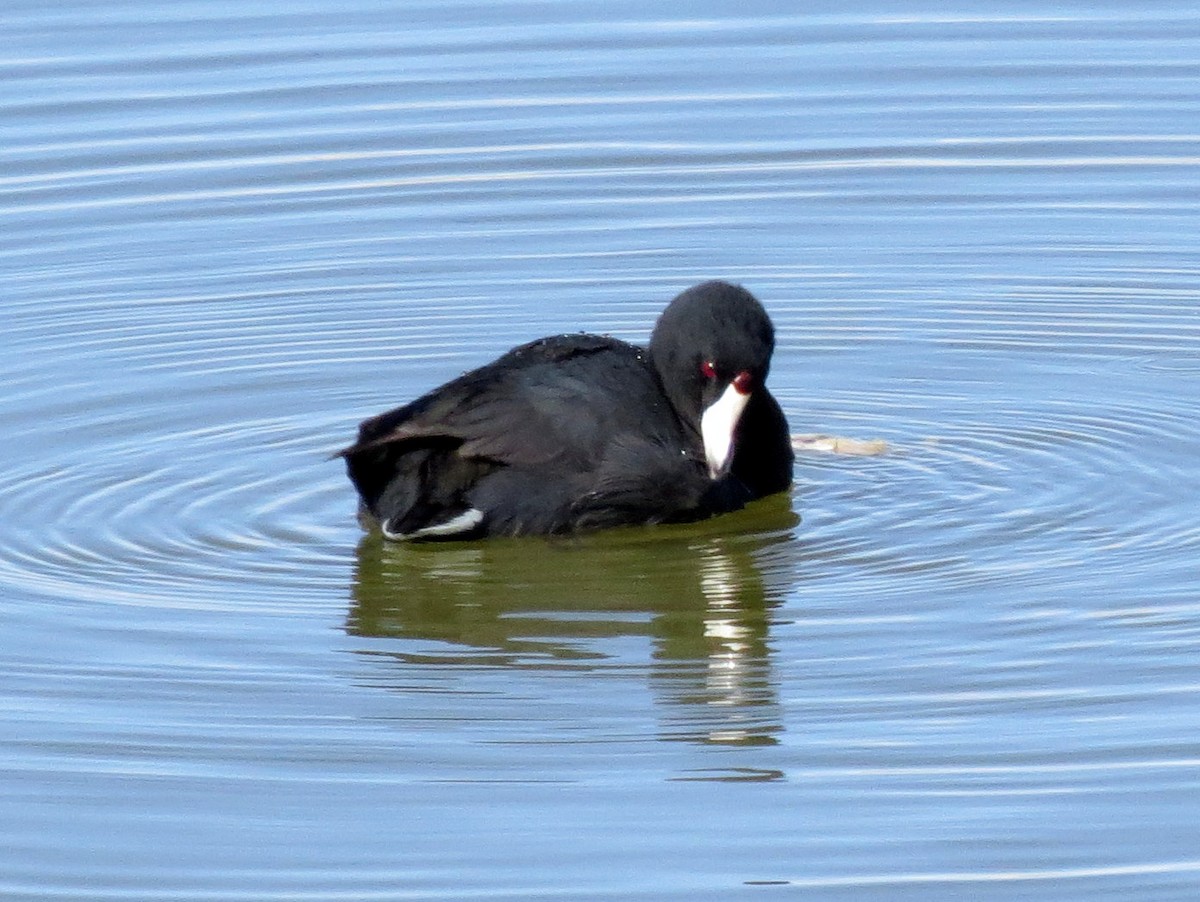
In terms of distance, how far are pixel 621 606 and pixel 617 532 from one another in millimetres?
626

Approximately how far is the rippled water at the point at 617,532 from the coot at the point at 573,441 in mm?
158

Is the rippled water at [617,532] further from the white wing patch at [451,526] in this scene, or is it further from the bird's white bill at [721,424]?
the bird's white bill at [721,424]

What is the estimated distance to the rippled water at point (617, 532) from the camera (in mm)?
5922

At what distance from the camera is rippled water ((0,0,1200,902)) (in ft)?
19.4

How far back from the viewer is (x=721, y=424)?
26.2 ft

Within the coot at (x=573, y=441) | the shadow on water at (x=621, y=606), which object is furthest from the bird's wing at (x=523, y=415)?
the shadow on water at (x=621, y=606)

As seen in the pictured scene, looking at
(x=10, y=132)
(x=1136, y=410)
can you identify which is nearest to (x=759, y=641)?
(x=1136, y=410)

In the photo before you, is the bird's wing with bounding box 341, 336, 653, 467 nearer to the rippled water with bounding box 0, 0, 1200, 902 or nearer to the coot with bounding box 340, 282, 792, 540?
the coot with bounding box 340, 282, 792, 540

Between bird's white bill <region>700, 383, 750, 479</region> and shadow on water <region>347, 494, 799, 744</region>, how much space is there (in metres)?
0.29

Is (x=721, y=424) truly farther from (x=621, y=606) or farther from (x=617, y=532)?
(x=621, y=606)

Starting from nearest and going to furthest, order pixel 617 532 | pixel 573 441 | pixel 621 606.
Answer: pixel 621 606 → pixel 573 441 → pixel 617 532

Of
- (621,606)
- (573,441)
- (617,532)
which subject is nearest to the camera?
(621,606)

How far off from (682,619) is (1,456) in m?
2.76

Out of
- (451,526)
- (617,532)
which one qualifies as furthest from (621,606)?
(451,526)
